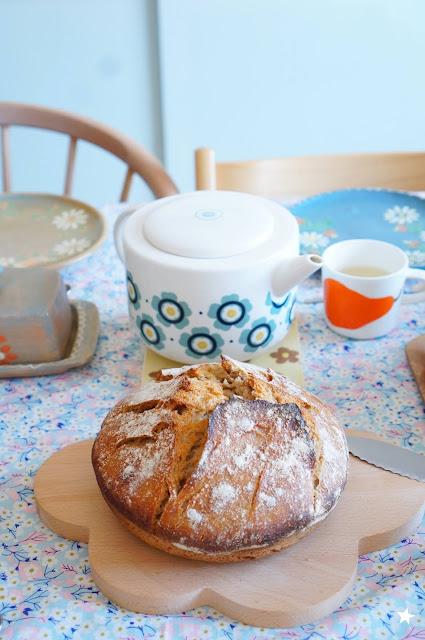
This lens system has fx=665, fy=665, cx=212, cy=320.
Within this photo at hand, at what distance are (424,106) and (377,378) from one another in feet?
5.42

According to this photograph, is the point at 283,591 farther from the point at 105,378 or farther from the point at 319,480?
Result: the point at 105,378

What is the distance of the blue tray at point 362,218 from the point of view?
44.6 inches

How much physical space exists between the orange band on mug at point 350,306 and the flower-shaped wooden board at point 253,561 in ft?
0.86

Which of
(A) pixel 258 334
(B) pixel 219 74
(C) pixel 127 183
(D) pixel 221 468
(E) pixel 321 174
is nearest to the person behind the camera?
(D) pixel 221 468

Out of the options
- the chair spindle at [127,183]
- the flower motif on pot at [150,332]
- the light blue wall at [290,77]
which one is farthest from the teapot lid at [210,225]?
the light blue wall at [290,77]

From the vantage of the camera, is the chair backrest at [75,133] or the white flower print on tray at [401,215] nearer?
the white flower print on tray at [401,215]

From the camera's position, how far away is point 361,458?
0.73 meters

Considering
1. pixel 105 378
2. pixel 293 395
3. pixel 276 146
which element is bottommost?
pixel 276 146

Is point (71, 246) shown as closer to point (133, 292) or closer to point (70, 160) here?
point (133, 292)

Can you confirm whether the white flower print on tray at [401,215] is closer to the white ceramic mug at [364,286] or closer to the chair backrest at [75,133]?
the white ceramic mug at [364,286]

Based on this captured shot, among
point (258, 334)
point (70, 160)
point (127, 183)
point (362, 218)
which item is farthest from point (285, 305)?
point (70, 160)

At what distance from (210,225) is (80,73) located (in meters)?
1.58

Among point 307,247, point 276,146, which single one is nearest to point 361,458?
point 307,247

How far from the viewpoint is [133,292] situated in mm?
843
